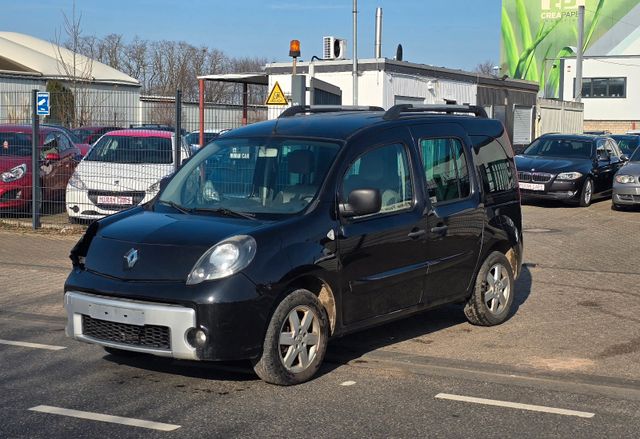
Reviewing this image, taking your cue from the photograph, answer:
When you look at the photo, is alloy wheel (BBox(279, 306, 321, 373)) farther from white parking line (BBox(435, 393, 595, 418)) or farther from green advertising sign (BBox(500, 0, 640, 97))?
green advertising sign (BBox(500, 0, 640, 97))

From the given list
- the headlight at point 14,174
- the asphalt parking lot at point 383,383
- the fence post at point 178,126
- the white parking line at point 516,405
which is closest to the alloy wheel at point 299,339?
the asphalt parking lot at point 383,383

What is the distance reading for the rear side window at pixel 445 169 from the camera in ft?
26.2

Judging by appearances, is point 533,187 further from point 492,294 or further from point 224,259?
point 224,259

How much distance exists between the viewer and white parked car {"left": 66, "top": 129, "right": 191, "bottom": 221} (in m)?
14.8

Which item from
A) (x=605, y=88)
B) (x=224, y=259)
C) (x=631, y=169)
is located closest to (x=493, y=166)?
(x=224, y=259)

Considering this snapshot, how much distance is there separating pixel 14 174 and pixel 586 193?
468 inches

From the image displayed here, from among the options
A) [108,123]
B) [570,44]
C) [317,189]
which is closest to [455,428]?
[317,189]

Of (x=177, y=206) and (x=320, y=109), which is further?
(x=320, y=109)

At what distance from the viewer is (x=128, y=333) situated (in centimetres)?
654

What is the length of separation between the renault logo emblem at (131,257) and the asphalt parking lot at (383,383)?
86cm

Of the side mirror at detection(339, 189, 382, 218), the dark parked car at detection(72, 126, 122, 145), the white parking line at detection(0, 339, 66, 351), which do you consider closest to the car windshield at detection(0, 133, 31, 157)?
the dark parked car at detection(72, 126, 122, 145)

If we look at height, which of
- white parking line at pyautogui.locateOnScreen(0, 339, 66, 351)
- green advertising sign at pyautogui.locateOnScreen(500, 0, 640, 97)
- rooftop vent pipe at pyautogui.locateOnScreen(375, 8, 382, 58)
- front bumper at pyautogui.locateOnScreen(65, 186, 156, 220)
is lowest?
white parking line at pyautogui.locateOnScreen(0, 339, 66, 351)

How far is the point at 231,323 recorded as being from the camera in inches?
247

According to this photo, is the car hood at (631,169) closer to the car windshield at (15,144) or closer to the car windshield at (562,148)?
the car windshield at (562,148)
